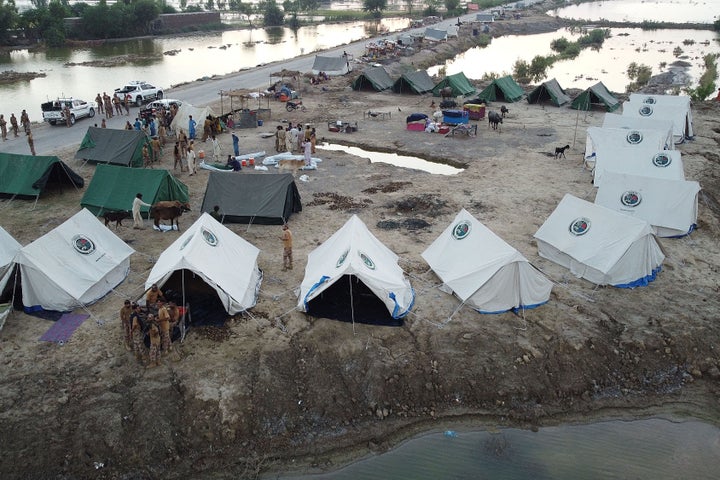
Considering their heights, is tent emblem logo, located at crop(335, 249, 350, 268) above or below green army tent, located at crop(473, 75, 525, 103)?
below

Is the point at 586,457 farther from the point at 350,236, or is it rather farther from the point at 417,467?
the point at 350,236

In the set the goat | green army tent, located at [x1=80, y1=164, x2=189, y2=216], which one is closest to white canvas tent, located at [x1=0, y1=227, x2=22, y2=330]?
green army tent, located at [x1=80, y1=164, x2=189, y2=216]

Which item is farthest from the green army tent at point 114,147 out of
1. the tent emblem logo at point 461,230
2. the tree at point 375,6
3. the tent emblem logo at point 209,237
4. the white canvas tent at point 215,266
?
the tree at point 375,6

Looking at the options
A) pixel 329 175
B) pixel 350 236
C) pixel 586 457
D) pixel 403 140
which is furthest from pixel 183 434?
pixel 403 140

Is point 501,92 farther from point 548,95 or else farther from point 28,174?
point 28,174

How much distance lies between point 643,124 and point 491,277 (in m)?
16.3

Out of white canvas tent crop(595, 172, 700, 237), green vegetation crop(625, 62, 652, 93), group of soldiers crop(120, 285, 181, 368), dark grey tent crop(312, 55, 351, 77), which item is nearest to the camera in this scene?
group of soldiers crop(120, 285, 181, 368)

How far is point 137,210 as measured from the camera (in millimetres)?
16734

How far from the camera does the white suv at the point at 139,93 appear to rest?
1297 inches

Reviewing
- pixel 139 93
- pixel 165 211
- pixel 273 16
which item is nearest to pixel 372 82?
pixel 139 93

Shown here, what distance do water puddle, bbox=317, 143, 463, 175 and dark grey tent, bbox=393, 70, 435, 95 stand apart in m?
12.3

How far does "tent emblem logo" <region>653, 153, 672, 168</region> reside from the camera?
1955cm

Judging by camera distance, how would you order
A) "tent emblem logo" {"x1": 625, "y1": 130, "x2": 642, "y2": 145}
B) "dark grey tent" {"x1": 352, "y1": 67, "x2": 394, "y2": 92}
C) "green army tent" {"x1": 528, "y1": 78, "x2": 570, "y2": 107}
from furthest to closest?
1. "dark grey tent" {"x1": 352, "y1": 67, "x2": 394, "y2": 92}
2. "green army tent" {"x1": 528, "y1": 78, "x2": 570, "y2": 107}
3. "tent emblem logo" {"x1": 625, "y1": 130, "x2": 642, "y2": 145}

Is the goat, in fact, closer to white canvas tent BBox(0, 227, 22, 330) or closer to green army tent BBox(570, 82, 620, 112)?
green army tent BBox(570, 82, 620, 112)
